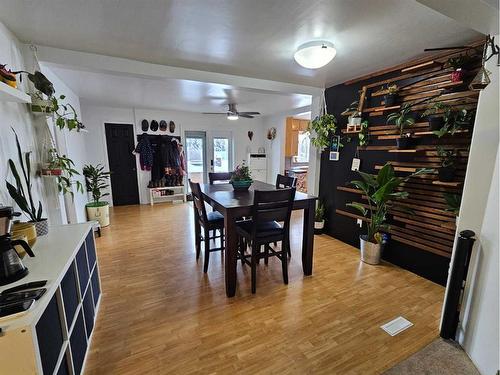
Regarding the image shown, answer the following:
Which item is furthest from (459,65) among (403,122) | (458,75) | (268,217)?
(268,217)

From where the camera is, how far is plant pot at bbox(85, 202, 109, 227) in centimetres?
405

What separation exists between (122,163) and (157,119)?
Result: 54.1 inches

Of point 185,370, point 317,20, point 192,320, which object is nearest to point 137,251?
point 192,320

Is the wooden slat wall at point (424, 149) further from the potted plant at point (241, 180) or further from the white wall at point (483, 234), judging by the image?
the potted plant at point (241, 180)

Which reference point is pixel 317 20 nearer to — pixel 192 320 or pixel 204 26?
pixel 204 26

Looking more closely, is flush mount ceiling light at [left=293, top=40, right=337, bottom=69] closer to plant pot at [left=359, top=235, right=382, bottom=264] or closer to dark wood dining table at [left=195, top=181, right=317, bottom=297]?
dark wood dining table at [left=195, top=181, right=317, bottom=297]

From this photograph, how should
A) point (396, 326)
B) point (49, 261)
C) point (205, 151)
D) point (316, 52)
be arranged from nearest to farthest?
point (49, 261) < point (396, 326) < point (316, 52) < point (205, 151)

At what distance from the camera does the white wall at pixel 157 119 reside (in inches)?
207

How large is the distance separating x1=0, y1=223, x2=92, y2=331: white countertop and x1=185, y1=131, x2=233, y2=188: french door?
15.2 ft

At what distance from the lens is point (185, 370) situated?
1478 millimetres

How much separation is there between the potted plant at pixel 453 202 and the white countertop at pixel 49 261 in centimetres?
296

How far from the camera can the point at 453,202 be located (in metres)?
2.12

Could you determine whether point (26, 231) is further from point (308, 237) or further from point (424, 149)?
point (424, 149)

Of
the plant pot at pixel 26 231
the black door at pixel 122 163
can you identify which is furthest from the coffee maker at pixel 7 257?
the black door at pixel 122 163
